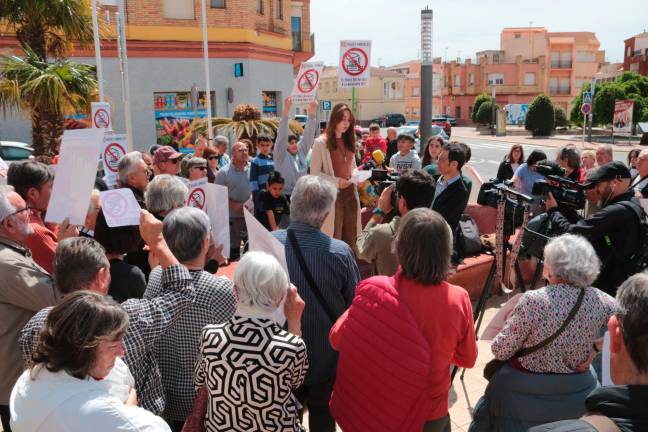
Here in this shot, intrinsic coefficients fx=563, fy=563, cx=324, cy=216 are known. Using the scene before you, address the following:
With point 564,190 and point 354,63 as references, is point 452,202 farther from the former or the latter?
point 354,63

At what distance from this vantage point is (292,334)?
2367 millimetres

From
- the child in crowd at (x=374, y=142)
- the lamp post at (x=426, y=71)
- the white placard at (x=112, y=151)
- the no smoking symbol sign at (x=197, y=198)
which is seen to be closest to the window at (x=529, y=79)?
the child in crowd at (x=374, y=142)

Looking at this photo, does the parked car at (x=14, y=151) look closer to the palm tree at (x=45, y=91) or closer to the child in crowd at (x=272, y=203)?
the palm tree at (x=45, y=91)

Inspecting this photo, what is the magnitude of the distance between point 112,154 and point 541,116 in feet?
132

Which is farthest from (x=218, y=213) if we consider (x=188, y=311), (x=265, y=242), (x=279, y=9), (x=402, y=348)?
(x=279, y=9)

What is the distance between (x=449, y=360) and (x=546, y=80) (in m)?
74.2

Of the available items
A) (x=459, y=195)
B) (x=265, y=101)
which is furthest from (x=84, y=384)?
(x=265, y=101)

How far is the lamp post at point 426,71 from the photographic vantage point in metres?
8.70

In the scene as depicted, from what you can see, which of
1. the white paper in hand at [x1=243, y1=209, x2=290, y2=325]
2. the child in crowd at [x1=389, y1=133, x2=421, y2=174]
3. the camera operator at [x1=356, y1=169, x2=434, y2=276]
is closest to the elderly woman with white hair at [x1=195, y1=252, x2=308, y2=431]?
the white paper in hand at [x1=243, y1=209, x2=290, y2=325]

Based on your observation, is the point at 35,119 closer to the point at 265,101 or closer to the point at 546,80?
the point at 265,101

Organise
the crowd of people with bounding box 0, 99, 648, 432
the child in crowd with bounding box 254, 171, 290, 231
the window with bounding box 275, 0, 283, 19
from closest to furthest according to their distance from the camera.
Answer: the crowd of people with bounding box 0, 99, 648, 432 → the child in crowd with bounding box 254, 171, 290, 231 → the window with bounding box 275, 0, 283, 19

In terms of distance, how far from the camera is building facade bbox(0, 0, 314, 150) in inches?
785

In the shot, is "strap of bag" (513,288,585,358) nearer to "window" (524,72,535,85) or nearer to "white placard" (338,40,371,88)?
"white placard" (338,40,371,88)

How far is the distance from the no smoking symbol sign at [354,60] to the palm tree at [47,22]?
5926 millimetres
